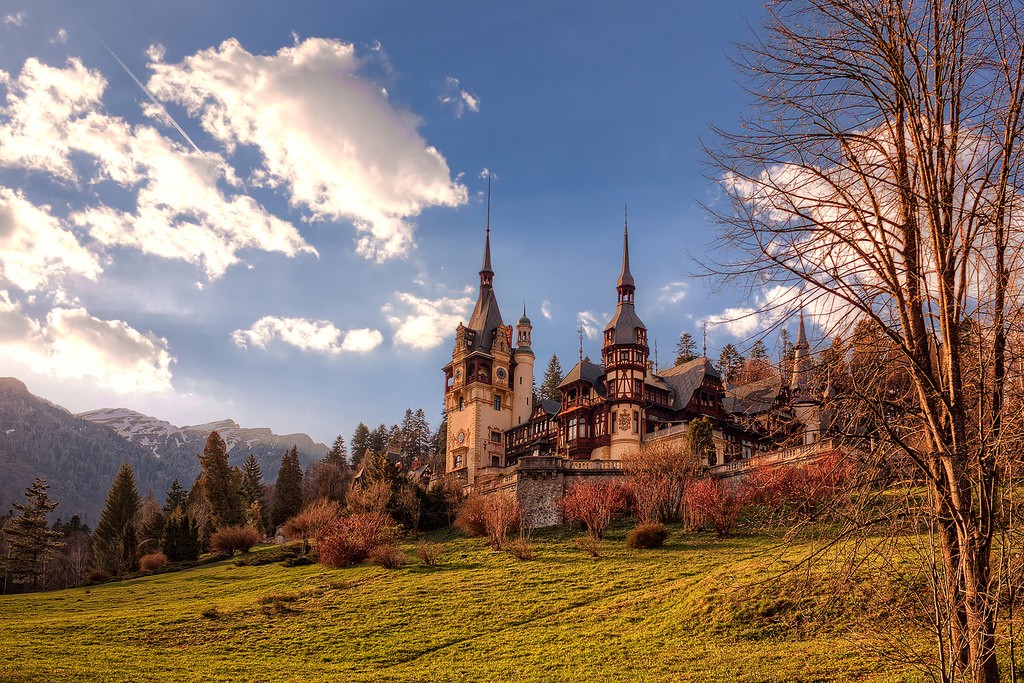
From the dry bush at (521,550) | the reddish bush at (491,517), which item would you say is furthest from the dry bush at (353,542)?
the dry bush at (521,550)

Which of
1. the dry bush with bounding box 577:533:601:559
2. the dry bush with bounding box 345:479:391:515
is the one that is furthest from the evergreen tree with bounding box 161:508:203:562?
the dry bush with bounding box 577:533:601:559

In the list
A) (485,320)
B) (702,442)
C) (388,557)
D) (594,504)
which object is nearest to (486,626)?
(388,557)

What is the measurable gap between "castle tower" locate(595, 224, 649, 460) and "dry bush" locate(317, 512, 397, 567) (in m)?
18.5

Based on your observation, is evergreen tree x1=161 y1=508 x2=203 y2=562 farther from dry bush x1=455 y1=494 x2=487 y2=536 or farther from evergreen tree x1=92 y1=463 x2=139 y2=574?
dry bush x1=455 y1=494 x2=487 y2=536

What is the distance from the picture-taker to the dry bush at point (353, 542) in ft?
131

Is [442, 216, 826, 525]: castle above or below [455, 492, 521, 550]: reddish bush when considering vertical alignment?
above

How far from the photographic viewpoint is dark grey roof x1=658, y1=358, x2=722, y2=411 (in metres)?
57.2

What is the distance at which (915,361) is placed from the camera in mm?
7996

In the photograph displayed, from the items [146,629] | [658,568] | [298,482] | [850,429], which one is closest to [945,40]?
[850,429]

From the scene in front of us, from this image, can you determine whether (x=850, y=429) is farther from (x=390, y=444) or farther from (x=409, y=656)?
(x=390, y=444)

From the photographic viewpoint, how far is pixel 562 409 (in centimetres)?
6016

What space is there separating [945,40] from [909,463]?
4.58 metres

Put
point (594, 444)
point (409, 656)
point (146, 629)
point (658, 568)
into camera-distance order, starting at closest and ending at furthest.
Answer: point (409, 656), point (146, 629), point (658, 568), point (594, 444)

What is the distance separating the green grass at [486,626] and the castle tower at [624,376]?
1743 centimetres
